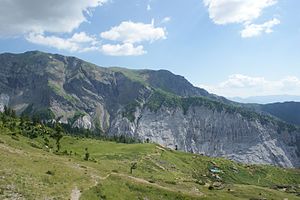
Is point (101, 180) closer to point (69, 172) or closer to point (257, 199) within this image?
point (69, 172)

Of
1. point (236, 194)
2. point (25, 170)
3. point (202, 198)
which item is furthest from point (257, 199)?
point (25, 170)

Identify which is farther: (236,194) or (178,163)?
(178,163)

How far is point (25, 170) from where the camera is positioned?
69.5 meters

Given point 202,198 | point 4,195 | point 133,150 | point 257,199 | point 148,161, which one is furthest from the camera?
point 133,150

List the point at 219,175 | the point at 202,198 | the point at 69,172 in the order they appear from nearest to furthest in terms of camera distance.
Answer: the point at 69,172
the point at 202,198
the point at 219,175

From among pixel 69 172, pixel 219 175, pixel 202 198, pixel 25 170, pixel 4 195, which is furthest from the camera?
pixel 219 175

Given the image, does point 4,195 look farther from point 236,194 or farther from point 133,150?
point 133,150

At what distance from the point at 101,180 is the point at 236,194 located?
1794 inches

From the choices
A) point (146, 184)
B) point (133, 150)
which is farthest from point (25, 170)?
point (133, 150)

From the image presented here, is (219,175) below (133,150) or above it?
below

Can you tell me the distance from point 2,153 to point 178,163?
339ft

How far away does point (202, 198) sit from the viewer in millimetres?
83875

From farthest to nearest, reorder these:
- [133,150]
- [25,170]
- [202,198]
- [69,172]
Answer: [133,150], [202,198], [69,172], [25,170]

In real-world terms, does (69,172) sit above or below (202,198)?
above
